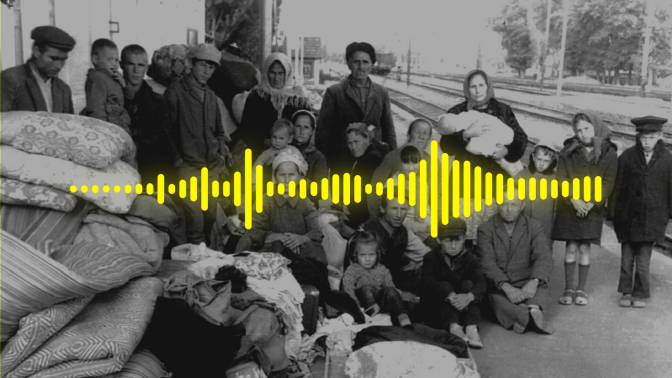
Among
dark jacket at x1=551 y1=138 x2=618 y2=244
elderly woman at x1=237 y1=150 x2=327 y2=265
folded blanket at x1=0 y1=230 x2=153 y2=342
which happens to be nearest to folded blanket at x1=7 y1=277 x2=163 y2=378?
folded blanket at x1=0 y1=230 x2=153 y2=342

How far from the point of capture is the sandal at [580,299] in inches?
223

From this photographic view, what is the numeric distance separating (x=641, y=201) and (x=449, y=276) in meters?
1.71

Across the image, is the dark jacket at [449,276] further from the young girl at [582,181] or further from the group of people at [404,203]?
the young girl at [582,181]

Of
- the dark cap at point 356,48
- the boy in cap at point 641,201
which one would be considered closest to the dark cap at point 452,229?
the boy in cap at point 641,201

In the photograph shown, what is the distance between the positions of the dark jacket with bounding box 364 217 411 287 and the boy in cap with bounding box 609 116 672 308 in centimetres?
170

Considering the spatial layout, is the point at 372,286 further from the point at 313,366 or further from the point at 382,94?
the point at 382,94

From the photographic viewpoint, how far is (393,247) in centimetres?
548

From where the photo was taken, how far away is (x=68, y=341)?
2975 millimetres

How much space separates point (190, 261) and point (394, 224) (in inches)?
65.8

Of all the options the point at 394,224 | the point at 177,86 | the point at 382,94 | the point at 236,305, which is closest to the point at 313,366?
the point at 236,305

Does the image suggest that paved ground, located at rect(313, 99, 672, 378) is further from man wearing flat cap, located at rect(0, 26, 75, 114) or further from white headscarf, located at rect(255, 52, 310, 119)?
white headscarf, located at rect(255, 52, 310, 119)

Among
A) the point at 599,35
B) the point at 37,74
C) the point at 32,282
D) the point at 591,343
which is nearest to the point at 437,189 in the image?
the point at 591,343

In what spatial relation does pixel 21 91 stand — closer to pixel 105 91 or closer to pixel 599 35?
pixel 105 91

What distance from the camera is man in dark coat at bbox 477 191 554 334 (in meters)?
5.28
